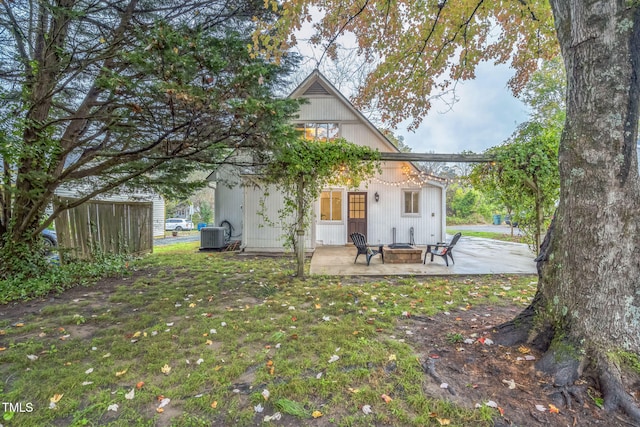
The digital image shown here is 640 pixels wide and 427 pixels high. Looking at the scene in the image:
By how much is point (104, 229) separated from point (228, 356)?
21.5ft

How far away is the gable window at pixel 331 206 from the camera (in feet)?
35.9

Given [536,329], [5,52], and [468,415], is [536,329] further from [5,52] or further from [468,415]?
[5,52]

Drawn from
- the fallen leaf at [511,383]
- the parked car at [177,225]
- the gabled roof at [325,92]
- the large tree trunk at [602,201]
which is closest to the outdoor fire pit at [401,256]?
the gabled roof at [325,92]

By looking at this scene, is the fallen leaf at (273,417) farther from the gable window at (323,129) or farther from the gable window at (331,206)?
the gable window at (323,129)

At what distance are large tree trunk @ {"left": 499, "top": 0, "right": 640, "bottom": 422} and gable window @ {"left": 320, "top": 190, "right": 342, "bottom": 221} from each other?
8778mm

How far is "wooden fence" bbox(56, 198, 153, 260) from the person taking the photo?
6.12 metres

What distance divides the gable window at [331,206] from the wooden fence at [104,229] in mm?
6095

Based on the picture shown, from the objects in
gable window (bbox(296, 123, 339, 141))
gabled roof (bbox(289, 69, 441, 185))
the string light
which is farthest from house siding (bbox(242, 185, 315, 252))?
gabled roof (bbox(289, 69, 441, 185))

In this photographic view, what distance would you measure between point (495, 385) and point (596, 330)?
895 millimetres

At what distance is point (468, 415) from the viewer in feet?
6.13

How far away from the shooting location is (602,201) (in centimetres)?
215

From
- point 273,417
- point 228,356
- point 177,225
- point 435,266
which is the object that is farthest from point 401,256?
point 177,225

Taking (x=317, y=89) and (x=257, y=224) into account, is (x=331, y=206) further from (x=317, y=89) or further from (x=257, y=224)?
(x=317, y=89)

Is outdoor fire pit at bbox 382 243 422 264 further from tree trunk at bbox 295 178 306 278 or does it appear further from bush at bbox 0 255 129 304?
bush at bbox 0 255 129 304
